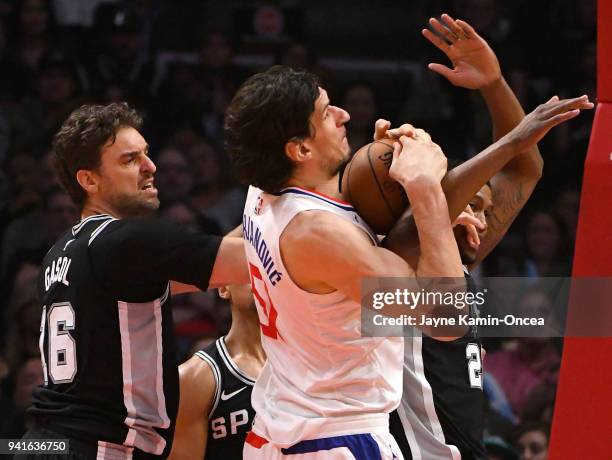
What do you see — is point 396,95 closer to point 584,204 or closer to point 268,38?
point 268,38

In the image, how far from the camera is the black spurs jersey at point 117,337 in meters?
3.78

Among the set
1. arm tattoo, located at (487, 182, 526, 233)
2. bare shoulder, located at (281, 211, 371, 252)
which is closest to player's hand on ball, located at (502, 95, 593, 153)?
bare shoulder, located at (281, 211, 371, 252)

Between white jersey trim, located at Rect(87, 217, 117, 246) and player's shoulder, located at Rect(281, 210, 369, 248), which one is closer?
player's shoulder, located at Rect(281, 210, 369, 248)

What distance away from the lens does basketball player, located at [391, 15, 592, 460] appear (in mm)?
3945

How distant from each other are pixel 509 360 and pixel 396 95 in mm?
2891

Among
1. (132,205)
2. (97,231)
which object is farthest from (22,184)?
(97,231)

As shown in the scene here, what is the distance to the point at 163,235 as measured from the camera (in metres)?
3.77

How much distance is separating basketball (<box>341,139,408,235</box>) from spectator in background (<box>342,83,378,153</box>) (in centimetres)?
491

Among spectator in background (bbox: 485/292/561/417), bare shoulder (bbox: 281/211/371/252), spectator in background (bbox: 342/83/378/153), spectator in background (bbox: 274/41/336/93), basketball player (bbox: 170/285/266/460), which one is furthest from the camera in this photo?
spectator in background (bbox: 274/41/336/93)

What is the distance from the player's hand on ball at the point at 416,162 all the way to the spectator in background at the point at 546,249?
463cm

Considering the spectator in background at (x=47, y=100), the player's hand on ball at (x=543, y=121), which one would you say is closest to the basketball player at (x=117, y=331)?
the player's hand on ball at (x=543, y=121)

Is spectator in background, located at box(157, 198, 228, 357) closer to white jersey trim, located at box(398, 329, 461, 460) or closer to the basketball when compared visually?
white jersey trim, located at box(398, 329, 461, 460)

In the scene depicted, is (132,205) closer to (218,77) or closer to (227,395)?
(227,395)

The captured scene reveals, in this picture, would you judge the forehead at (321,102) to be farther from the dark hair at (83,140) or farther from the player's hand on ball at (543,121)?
the dark hair at (83,140)
